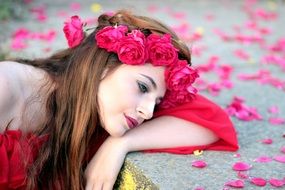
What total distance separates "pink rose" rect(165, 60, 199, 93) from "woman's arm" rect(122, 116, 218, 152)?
0.22 metres

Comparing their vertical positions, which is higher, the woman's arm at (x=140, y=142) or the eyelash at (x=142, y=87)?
the eyelash at (x=142, y=87)

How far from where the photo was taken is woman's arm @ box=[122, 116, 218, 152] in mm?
2734

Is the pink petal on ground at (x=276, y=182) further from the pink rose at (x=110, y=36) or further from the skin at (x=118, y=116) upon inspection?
the pink rose at (x=110, y=36)

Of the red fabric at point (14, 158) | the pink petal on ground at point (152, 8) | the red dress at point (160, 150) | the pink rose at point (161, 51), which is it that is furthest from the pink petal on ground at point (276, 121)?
the pink petal on ground at point (152, 8)

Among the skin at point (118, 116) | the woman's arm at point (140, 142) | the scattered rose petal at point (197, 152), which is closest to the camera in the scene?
the skin at point (118, 116)

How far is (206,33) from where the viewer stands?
18.5ft

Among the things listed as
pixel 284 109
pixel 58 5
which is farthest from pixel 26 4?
Answer: pixel 284 109

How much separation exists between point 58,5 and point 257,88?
313cm

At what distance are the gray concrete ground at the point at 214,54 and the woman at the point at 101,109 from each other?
0.12 m

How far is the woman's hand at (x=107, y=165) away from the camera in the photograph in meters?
2.66

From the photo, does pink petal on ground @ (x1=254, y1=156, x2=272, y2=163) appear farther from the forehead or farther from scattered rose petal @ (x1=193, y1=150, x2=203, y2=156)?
the forehead

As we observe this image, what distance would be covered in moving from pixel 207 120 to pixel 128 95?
0.52m

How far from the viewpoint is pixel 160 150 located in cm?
278

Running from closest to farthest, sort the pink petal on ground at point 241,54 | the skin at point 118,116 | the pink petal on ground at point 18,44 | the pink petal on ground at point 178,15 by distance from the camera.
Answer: the skin at point 118,116 < the pink petal on ground at point 18,44 < the pink petal on ground at point 241,54 < the pink petal on ground at point 178,15
